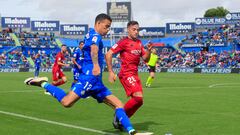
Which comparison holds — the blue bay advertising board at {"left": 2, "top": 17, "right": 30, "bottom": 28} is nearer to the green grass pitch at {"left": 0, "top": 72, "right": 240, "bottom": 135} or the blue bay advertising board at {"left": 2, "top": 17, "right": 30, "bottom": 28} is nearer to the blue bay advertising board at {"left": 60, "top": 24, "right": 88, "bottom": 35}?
the blue bay advertising board at {"left": 60, "top": 24, "right": 88, "bottom": 35}

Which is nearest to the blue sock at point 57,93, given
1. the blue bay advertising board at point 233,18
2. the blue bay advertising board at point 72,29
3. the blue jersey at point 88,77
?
the blue jersey at point 88,77

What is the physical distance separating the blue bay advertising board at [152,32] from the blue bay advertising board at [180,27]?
1.59 metres

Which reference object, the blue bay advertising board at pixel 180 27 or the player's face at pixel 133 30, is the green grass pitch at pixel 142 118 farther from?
the blue bay advertising board at pixel 180 27

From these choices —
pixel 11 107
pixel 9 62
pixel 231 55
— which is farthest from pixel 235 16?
pixel 11 107

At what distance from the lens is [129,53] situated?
1080 cm

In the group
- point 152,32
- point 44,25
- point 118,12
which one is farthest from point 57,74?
point 44,25

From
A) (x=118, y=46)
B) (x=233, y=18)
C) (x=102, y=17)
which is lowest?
(x=118, y=46)

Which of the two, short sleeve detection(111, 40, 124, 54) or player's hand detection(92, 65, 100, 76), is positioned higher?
short sleeve detection(111, 40, 124, 54)

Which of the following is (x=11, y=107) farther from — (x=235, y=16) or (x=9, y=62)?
(x=235, y=16)

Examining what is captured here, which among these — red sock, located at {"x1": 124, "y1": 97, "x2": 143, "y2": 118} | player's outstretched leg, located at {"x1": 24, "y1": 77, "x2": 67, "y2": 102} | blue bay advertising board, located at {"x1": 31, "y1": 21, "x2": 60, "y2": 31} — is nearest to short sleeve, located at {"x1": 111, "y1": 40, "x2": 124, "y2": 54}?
red sock, located at {"x1": 124, "y1": 97, "x2": 143, "y2": 118}

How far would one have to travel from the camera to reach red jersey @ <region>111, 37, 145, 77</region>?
10.7 meters

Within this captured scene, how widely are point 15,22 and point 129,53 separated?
85.5m

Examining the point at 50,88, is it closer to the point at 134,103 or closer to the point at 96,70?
the point at 96,70

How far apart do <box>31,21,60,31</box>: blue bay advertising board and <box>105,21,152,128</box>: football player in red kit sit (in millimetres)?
87087
